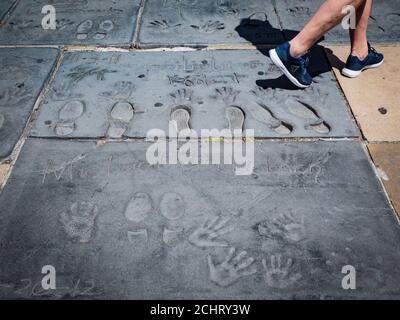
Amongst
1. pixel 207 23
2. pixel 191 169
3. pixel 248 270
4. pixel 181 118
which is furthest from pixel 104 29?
pixel 248 270

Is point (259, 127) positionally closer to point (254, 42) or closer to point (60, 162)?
point (254, 42)

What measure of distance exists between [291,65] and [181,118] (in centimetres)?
73

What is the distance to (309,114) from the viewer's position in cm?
206

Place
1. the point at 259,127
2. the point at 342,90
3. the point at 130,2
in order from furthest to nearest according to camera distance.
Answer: the point at 130,2 < the point at 342,90 < the point at 259,127

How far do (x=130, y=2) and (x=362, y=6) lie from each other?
1903 millimetres

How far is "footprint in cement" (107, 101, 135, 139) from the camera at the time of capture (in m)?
1.96

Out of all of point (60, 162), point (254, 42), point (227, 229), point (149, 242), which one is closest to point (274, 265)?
point (227, 229)

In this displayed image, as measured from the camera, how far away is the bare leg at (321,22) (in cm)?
191

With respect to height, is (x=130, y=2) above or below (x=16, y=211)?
above

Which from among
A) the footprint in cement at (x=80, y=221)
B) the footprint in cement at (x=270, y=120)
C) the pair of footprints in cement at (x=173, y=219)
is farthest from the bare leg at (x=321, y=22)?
the footprint in cement at (x=80, y=221)

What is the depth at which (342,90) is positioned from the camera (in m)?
2.23

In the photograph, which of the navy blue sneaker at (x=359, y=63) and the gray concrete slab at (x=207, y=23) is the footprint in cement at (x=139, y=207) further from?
the navy blue sneaker at (x=359, y=63)

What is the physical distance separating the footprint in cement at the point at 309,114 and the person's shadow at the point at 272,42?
0.53ft

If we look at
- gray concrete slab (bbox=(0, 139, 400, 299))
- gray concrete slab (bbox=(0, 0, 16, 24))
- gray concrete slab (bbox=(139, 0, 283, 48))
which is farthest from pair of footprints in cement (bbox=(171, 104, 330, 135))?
gray concrete slab (bbox=(0, 0, 16, 24))
